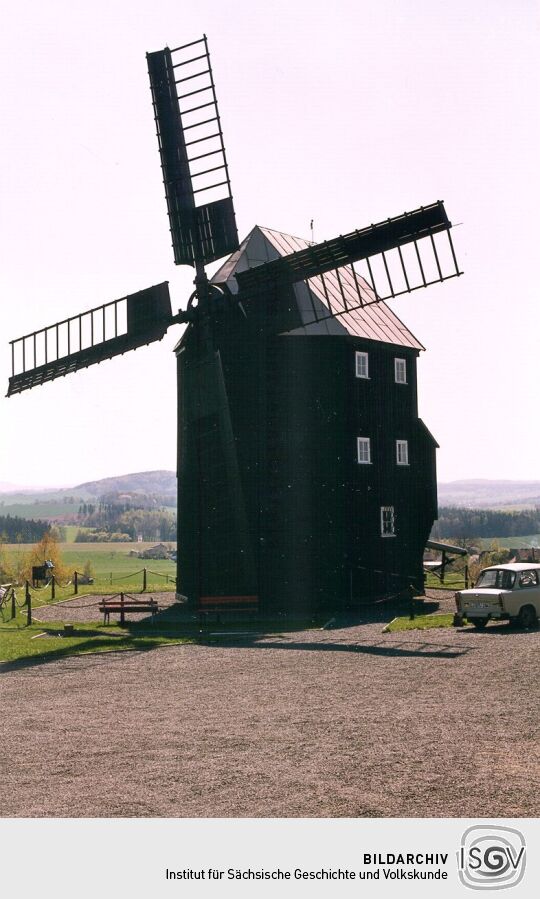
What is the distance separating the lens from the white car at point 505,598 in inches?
1067

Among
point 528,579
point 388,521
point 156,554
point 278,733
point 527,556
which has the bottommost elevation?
point 156,554

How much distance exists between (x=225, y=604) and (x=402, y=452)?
11712 mm

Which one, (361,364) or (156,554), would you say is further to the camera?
(156,554)

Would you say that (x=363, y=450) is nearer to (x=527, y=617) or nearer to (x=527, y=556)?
(x=527, y=617)

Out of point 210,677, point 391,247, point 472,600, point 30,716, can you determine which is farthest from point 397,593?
point 30,716

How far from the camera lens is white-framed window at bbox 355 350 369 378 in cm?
3700

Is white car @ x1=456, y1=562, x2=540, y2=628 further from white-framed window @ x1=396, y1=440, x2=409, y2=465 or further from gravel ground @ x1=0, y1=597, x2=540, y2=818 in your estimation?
white-framed window @ x1=396, y1=440, x2=409, y2=465

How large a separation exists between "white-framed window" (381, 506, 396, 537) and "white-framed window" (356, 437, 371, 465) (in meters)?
1.92

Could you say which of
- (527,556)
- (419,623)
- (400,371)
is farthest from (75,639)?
(527,556)

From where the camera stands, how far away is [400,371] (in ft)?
128

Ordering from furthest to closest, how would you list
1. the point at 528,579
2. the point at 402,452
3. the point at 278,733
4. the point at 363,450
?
the point at 402,452 → the point at 363,450 → the point at 528,579 → the point at 278,733
